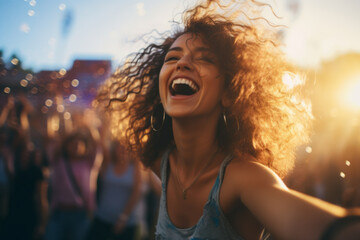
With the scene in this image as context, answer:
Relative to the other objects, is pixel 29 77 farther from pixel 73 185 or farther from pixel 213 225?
pixel 213 225

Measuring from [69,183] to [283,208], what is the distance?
143 inches

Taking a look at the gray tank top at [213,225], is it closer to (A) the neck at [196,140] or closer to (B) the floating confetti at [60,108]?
(A) the neck at [196,140]

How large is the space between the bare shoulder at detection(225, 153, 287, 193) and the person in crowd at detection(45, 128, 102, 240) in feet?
10.2

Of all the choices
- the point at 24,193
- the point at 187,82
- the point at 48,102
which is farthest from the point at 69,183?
the point at 187,82

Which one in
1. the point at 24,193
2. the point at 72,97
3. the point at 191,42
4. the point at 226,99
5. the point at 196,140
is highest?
the point at 191,42

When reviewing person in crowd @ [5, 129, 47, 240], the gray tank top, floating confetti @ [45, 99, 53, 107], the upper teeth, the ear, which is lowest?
person in crowd @ [5, 129, 47, 240]

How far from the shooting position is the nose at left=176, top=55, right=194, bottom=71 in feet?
5.52

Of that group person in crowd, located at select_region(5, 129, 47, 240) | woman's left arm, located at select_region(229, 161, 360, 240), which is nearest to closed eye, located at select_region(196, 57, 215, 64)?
woman's left arm, located at select_region(229, 161, 360, 240)

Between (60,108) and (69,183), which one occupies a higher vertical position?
(60,108)

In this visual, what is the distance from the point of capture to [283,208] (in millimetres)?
1023

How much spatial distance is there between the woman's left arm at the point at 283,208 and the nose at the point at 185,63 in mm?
638

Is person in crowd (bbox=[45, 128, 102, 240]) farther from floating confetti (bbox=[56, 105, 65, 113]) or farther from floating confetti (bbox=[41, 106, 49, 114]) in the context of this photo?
floating confetti (bbox=[41, 106, 49, 114])

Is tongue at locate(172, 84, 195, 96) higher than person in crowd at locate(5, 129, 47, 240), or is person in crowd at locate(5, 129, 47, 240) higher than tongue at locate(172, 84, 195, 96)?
tongue at locate(172, 84, 195, 96)

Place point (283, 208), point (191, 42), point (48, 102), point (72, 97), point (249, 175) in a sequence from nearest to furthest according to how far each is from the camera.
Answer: point (283, 208) → point (249, 175) → point (191, 42) → point (72, 97) → point (48, 102)
